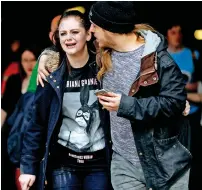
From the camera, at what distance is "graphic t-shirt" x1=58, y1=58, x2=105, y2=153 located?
3.55 metres

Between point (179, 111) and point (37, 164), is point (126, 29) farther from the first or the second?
point (37, 164)

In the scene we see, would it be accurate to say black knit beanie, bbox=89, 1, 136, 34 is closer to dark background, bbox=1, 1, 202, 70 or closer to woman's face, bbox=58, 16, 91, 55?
woman's face, bbox=58, 16, 91, 55

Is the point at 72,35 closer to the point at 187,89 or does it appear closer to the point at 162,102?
the point at 162,102

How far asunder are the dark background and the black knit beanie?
403 centimetres

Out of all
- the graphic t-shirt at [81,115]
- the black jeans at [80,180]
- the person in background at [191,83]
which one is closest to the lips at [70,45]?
the graphic t-shirt at [81,115]

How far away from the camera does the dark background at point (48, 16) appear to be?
7391 millimetres

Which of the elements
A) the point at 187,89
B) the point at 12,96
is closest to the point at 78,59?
the point at 12,96

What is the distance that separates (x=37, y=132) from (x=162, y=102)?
42.2 inches

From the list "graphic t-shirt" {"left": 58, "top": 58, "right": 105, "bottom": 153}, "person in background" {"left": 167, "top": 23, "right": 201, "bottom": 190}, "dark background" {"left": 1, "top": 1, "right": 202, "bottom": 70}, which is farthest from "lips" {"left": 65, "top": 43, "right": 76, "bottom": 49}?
"dark background" {"left": 1, "top": 1, "right": 202, "bottom": 70}

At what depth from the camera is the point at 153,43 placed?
3188mm

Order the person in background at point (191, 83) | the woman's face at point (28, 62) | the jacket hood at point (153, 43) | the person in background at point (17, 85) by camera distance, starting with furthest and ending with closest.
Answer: the woman's face at point (28, 62)
the person in background at point (191, 83)
the person in background at point (17, 85)
the jacket hood at point (153, 43)

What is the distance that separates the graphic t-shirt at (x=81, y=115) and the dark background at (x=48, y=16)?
3750mm

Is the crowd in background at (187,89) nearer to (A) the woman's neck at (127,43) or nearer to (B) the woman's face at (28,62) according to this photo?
(B) the woman's face at (28,62)

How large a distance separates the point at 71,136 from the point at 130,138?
48 centimetres
